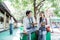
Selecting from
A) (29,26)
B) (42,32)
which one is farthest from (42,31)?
(29,26)

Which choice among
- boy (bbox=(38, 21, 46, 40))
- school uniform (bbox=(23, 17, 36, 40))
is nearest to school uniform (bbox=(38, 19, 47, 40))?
boy (bbox=(38, 21, 46, 40))

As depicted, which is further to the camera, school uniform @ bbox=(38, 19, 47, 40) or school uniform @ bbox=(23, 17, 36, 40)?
school uniform @ bbox=(38, 19, 47, 40)

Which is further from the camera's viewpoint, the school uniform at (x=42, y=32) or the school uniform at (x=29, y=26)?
the school uniform at (x=42, y=32)

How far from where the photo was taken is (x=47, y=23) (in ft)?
22.2

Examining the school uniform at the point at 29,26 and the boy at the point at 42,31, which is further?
the boy at the point at 42,31

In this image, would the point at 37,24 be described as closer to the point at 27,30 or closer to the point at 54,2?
the point at 27,30

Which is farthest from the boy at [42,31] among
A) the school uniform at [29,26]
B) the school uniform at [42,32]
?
the school uniform at [29,26]

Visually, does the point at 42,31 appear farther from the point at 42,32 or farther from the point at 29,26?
the point at 29,26

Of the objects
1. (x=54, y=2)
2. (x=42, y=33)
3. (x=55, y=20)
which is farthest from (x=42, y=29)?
(x=55, y=20)

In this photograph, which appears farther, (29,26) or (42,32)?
(42,32)

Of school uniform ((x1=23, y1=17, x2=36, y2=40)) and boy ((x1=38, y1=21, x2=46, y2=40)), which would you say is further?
boy ((x1=38, y1=21, x2=46, y2=40))

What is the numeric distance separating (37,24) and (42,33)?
0.35m

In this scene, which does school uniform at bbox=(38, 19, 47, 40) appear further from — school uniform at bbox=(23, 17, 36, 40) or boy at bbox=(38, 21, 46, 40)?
school uniform at bbox=(23, 17, 36, 40)

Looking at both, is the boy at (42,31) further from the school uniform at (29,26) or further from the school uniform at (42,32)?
the school uniform at (29,26)
